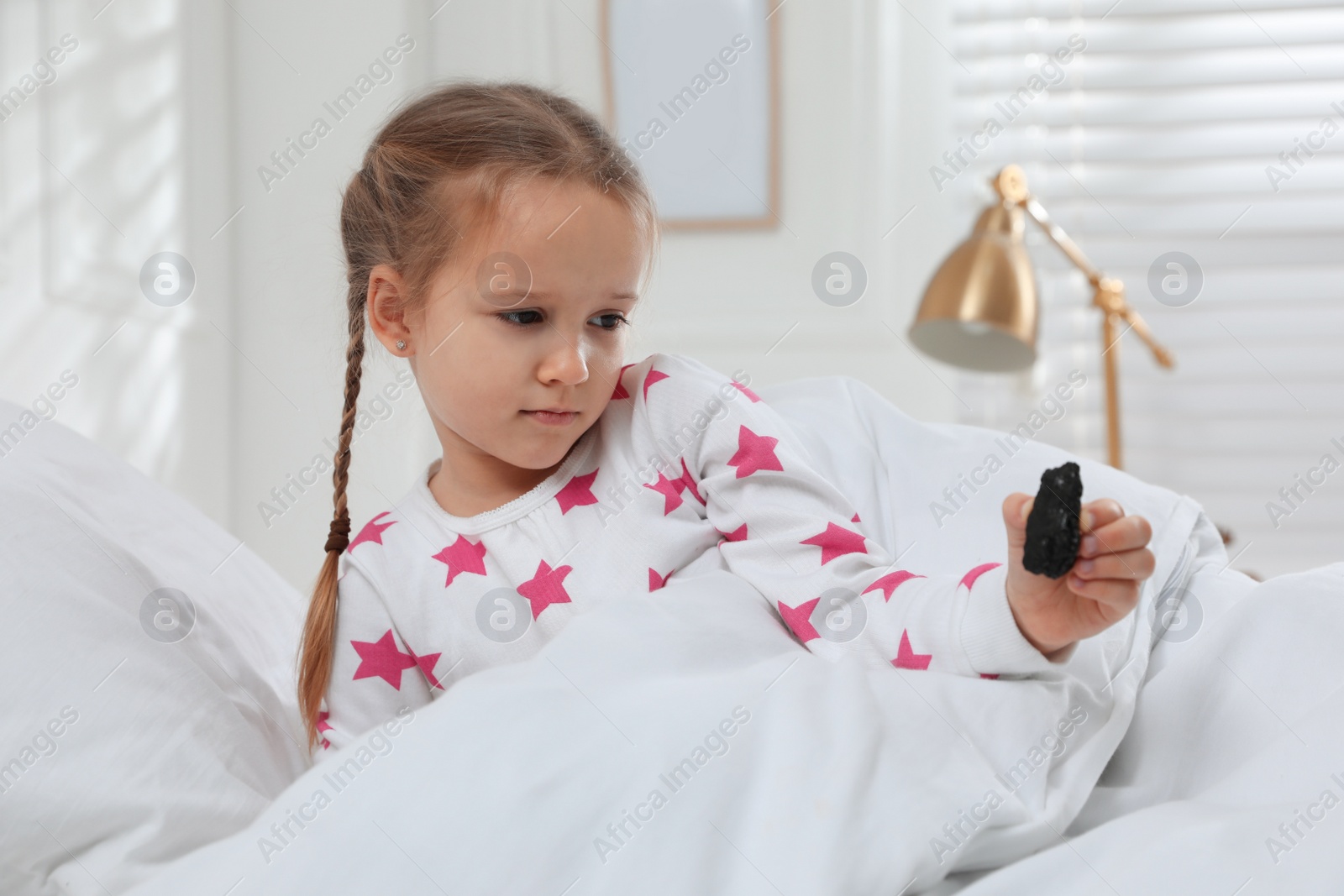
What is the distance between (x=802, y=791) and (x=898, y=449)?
0.49m

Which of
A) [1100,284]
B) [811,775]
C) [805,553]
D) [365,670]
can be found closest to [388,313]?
[365,670]

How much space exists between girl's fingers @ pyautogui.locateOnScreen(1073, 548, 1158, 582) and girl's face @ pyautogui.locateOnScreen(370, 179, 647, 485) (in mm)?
371

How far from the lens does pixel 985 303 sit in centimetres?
136

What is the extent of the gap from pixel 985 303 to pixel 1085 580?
35.2 inches

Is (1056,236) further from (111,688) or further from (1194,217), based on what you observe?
(111,688)

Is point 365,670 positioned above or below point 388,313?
below

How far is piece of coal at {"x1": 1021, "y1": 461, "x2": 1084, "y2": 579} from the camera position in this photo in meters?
0.49

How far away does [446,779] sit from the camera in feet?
1.55

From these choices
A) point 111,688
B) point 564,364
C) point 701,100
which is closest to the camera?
point 111,688

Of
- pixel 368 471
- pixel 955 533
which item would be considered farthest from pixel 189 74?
pixel 955 533

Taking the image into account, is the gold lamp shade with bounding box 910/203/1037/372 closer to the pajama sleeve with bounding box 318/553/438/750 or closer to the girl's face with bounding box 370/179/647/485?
A: the girl's face with bounding box 370/179/647/485

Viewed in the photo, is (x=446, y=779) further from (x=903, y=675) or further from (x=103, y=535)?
(x=103, y=535)

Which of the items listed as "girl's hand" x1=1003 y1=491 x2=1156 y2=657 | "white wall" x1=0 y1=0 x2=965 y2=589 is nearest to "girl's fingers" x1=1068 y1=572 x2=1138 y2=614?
"girl's hand" x1=1003 y1=491 x2=1156 y2=657

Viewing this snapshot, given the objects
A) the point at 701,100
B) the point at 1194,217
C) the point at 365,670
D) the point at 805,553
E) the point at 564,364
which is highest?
the point at 701,100
